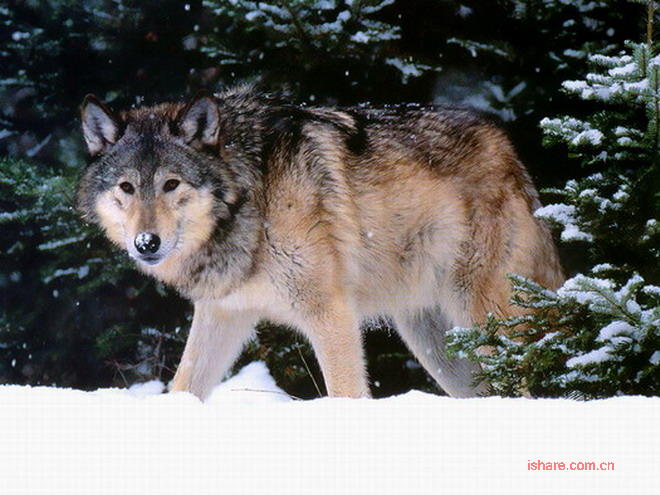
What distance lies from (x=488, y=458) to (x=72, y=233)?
5.27m

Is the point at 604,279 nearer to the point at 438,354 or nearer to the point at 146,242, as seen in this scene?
the point at 438,354

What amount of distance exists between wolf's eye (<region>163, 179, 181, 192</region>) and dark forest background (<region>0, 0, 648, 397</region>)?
1.87 meters

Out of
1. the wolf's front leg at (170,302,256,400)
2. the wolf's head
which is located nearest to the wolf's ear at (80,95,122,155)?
the wolf's head

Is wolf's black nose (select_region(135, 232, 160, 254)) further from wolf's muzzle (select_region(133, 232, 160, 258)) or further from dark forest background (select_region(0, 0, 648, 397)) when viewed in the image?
dark forest background (select_region(0, 0, 648, 397))

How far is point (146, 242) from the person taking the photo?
4.54 metres

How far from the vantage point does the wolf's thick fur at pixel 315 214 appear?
4.91 m

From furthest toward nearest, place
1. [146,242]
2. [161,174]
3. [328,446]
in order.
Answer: [161,174] < [146,242] < [328,446]

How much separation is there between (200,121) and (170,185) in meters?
0.48

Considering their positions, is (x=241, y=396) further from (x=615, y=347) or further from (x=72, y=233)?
(x=615, y=347)

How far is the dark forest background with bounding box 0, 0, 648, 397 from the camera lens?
6535 millimetres

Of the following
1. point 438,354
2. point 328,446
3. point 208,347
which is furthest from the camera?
point 438,354

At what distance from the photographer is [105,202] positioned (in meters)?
4.95

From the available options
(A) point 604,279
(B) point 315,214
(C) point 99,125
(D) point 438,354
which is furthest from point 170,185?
(A) point 604,279

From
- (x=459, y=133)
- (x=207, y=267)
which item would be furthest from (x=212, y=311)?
(x=459, y=133)
